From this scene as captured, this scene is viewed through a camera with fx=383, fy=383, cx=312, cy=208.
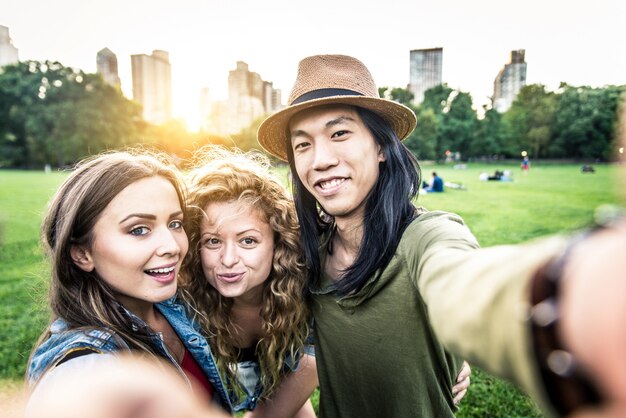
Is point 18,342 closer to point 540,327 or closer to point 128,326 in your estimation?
point 128,326

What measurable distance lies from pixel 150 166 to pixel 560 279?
6.91ft

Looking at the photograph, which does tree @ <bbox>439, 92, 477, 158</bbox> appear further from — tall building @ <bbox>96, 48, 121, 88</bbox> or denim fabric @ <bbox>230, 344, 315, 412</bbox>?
tall building @ <bbox>96, 48, 121, 88</bbox>

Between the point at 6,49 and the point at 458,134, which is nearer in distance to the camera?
the point at 6,49

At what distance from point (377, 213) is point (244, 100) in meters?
99.7

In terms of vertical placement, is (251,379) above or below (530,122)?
below

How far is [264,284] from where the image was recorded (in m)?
2.73

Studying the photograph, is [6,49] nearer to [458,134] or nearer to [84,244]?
[84,244]

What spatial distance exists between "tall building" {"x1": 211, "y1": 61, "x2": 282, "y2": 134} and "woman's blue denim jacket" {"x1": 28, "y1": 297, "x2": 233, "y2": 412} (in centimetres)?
8721

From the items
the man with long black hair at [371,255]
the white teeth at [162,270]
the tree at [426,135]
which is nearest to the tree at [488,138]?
the tree at [426,135]

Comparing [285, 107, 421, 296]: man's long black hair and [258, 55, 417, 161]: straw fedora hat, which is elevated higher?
[258, 55, 417, 161]: straw fedora hat

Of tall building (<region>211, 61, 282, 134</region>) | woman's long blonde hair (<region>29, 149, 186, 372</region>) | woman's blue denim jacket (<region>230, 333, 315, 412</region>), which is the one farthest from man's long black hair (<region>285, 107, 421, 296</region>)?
tall building (<region>211, 61, 282, 134</region>)

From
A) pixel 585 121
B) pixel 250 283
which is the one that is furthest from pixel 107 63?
pixel 250 283

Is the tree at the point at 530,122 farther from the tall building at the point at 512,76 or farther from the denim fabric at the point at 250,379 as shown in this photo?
the denim fabric at the point at 250,379

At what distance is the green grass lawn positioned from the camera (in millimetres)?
3889
